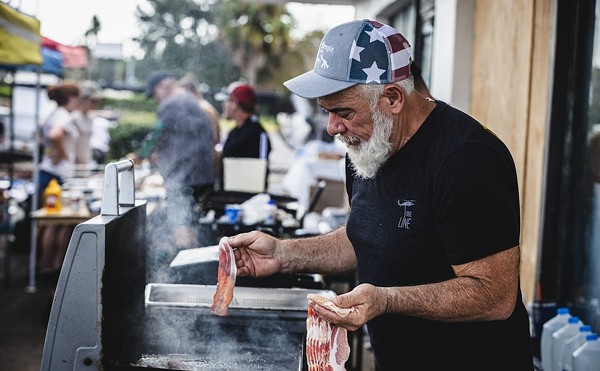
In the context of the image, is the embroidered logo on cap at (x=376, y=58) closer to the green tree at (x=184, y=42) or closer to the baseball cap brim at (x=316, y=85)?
the baseball cap brim at (x=316, y=85)

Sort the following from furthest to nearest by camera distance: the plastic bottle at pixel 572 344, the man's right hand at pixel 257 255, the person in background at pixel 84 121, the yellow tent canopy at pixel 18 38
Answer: the person in background at pixel 84 121 < the yellow tent canopy at pixel 18 38 < the plastic bottle at pixel 572 344 < the man's right hand at pixel 257 255

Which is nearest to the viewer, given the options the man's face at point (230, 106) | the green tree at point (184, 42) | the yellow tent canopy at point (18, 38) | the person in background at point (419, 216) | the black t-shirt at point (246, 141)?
the person in background at point (419, 216)

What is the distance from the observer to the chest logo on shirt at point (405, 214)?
2.25m

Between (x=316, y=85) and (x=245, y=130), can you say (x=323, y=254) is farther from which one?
(x=245, y=130)

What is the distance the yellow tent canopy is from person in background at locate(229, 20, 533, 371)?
13.9ft

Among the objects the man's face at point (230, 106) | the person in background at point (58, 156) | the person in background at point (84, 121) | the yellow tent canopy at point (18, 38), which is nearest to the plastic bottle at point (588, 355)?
the yellow tent canopy at point (18, 38)

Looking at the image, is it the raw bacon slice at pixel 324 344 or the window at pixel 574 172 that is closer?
the raw bacon slice at pixel 324 344

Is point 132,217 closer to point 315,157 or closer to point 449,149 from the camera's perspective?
point 449,149

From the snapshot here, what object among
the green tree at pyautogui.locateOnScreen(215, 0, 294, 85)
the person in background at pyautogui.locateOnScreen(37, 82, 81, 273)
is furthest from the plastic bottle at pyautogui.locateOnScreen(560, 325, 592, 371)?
the green tree at pyautogui.locateOnScreen(215, 0, 294, 85)

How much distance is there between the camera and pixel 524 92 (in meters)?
4.20

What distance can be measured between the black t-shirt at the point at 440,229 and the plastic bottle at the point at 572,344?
1243 millimetres

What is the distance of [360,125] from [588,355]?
6.24 feet

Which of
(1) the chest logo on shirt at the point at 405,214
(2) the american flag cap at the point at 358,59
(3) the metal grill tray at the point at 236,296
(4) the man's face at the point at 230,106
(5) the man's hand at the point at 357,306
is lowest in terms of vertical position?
(3) the metal grill tray at the point at 236,296

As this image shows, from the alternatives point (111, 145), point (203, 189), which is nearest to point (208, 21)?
point (111, 145)
